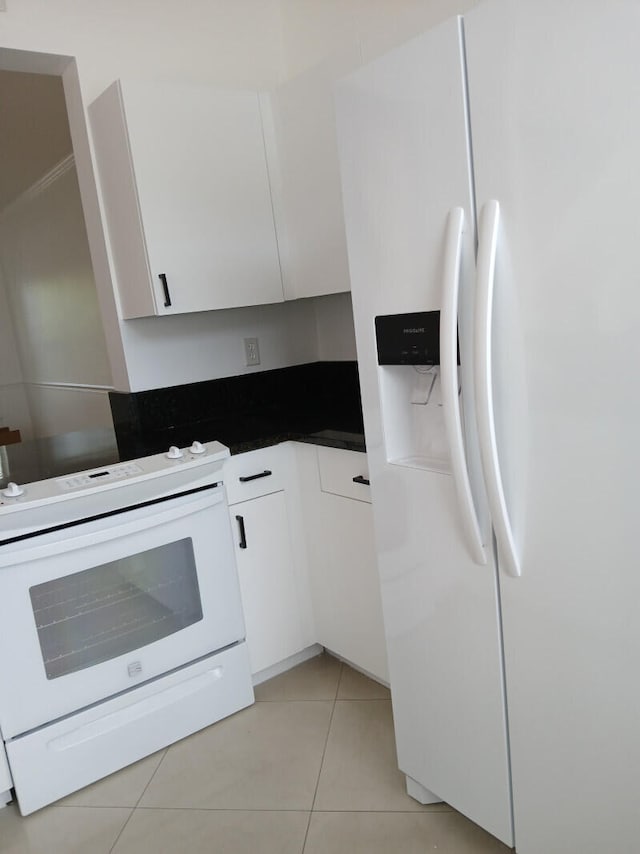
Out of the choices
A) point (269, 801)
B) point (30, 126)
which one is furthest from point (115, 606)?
point (30, 126)

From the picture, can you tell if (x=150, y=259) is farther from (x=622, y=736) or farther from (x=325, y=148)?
(x=622, y=736)

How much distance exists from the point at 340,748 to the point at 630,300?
1.62 m

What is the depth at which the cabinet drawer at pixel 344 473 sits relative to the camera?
2074 millimetres

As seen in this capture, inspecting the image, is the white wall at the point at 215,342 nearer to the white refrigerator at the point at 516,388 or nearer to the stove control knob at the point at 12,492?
the stove control knob at the point at 12,492

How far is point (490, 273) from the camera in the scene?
1.19 m

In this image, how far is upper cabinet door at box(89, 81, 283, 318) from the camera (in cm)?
220

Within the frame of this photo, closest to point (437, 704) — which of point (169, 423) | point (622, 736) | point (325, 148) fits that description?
point (622, 736)

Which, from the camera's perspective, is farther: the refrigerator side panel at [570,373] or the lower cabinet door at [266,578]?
the lower cabinet door at [266,578]

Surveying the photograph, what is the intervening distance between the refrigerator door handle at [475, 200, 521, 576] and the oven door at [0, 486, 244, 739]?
1.14 m

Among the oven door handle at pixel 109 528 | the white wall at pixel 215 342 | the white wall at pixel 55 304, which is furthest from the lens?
the white wall at pixel 55 304

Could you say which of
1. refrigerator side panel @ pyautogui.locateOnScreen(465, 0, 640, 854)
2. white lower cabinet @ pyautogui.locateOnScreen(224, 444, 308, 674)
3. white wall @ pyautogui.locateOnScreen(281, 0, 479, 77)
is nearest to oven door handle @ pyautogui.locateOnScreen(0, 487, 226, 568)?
white lower cabinet @ pyautogui.locateOnScreen(224, 444, 308, 674)

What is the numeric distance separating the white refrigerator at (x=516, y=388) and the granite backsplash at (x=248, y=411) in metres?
0.73

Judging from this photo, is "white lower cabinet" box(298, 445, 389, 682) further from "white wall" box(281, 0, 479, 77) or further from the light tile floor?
"white wall" box(281, 0, 479, 77)

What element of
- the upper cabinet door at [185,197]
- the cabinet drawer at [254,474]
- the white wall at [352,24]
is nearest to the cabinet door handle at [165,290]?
the upper cabinet door at [185,197]
